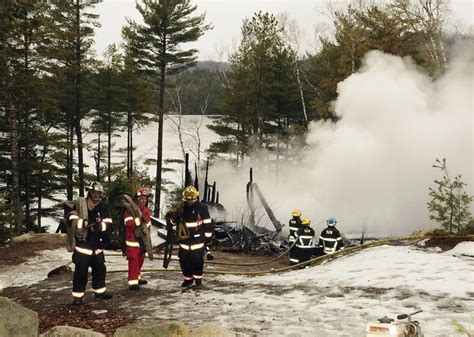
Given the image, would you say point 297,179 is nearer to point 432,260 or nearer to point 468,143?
point 468,143

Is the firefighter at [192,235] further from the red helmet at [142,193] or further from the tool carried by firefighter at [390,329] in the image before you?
the tool carried by firefighter at [390,329]

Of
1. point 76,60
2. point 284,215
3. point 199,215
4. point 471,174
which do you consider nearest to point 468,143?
point 471,174

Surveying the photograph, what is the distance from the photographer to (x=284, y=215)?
874 inches

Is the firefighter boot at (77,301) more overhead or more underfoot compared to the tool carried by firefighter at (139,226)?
more underfoot

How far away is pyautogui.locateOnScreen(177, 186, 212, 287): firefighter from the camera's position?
7.82 metres

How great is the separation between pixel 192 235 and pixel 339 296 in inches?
102

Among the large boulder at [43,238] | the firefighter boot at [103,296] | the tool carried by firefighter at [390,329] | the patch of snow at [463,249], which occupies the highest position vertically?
the tool carried by firefighter at [390,329]

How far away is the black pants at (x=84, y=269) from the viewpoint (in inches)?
278

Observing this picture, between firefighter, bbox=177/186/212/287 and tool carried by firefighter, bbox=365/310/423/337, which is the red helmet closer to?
firefighter, bbox=177/186/212/287

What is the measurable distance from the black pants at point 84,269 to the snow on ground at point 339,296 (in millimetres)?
609

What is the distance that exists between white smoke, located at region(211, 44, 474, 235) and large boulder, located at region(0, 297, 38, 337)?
612 inches

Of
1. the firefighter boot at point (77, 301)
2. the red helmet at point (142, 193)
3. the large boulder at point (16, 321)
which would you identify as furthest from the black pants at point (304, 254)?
the large boulder at point (16, 321)

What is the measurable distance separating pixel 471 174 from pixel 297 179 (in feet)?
29.0

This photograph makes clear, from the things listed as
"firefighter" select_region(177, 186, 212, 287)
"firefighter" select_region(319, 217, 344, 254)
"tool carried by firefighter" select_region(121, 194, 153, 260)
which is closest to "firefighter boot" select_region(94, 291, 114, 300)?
"tool carried by firefighter" select_region(121, 194, 153, 260)
